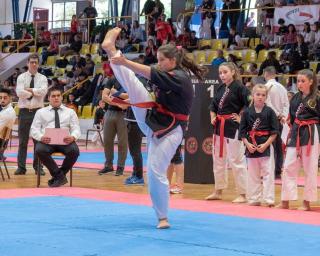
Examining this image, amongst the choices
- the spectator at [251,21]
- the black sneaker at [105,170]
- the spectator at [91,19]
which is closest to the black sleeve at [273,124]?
the black sneaker at [105,170]

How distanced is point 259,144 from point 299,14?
1270cm

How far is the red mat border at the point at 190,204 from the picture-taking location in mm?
7004

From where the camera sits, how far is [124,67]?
19.9 feet

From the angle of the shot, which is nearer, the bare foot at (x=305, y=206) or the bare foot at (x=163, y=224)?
the bare foot at (x=163, y=224)

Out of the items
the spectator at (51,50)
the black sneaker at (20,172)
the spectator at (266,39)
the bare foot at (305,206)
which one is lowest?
the black sneaker at (20,172)

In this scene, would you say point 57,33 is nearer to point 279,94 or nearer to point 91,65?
point 91,65

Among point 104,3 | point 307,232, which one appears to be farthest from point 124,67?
point 104,3

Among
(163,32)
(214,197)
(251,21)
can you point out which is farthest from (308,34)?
(214,197)

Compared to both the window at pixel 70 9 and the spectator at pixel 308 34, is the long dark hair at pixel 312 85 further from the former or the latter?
the window at pixel 70 9

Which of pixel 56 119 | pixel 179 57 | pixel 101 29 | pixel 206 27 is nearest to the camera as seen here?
pixel 179 57

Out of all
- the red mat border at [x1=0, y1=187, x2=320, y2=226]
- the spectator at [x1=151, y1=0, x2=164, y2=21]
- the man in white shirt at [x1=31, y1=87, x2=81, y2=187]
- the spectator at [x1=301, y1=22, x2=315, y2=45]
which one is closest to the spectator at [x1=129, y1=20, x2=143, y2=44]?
the spectator at [x1=151, y1=0, x2=164, y2=21]

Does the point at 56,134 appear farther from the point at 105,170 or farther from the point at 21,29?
the point at 21,29

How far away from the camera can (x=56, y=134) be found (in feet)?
31.1

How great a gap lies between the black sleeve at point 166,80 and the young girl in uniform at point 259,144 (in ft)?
6.55
